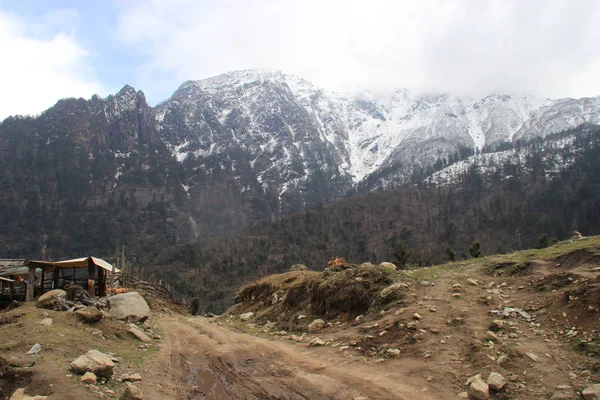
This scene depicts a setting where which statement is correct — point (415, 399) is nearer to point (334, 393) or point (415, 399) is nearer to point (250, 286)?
point (334, 393)

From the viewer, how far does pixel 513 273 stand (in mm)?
14219

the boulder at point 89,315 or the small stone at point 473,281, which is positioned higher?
the small stone at point 473,281

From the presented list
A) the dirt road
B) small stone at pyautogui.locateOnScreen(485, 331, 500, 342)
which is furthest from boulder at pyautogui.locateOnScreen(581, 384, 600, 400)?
small stone at pyautogui.locateOnScreen(485, 331, 500, 342)

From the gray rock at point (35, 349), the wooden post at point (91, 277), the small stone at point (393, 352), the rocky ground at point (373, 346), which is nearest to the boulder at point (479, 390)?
the rocky ground at point (373, 346)

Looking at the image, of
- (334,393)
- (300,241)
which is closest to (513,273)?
(334,393)

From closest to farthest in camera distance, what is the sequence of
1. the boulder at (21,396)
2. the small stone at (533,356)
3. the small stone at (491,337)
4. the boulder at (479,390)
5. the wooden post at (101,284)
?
1. the boulder at (21,396)
2. the boulder at (479,390)
3. the small stone at (533,356)
4. the small stone at (491,337)
5. the wooden post at (101,284)

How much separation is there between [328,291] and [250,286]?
11681 mm

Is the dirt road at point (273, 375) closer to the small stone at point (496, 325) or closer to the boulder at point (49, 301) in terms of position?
the small stone at point (496, 325)

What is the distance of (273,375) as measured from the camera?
31.3 ft

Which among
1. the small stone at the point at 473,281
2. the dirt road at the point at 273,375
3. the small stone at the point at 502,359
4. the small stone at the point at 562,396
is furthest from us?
the small stone at the point at 473,281

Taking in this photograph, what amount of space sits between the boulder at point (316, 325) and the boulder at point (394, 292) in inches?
90.9

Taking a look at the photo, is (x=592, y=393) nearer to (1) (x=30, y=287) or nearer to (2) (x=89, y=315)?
(2) (x=89, y=315)

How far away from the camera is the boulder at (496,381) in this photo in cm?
736

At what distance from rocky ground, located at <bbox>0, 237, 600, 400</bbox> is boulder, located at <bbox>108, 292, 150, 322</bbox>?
0.60 m
